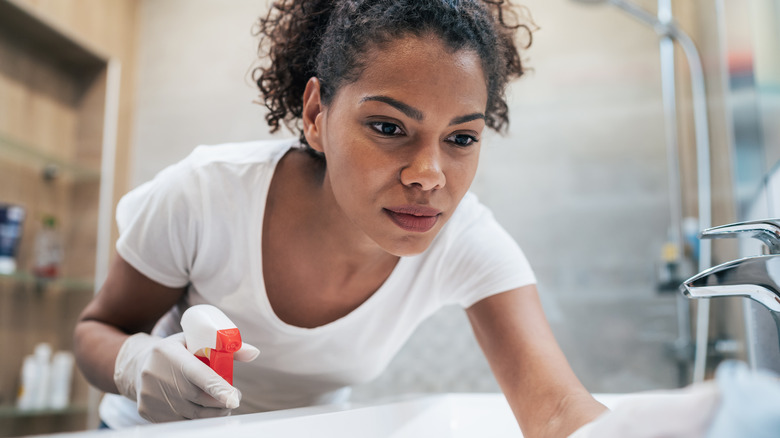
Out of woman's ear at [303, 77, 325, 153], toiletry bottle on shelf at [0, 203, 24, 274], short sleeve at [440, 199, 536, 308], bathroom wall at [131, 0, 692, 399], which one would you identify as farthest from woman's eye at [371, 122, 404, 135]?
toiletry bottle on shelf at [0, 203, 24, 274]

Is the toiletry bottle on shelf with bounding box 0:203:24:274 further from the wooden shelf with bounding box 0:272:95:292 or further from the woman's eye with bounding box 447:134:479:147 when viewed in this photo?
the woman's eye with bounding box 447:134:479:147

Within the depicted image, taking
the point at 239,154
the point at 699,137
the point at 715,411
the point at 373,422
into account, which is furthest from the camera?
the point at 699,137

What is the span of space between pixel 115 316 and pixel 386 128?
442mm

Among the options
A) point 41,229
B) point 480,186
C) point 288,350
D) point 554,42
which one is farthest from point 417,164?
point 41,229

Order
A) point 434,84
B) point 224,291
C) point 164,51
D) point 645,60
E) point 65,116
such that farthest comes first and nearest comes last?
point 164,51
point 65,116
point 645,60
point 224,291
point 434,84

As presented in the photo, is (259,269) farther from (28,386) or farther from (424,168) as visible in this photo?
(28,386)

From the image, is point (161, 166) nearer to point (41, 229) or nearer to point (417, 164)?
point (41, 229)

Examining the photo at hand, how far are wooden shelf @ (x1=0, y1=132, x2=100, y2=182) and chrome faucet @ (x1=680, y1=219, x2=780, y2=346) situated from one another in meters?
1.56

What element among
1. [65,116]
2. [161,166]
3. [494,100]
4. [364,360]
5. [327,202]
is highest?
[65,116]

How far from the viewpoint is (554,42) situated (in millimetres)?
1595

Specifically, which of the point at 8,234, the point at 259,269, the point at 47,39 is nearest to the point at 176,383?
the point at 259,269

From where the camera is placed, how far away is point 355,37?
654 millimetres

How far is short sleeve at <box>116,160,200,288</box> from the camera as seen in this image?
28.7 inches

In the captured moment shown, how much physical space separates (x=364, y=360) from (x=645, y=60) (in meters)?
1.16
